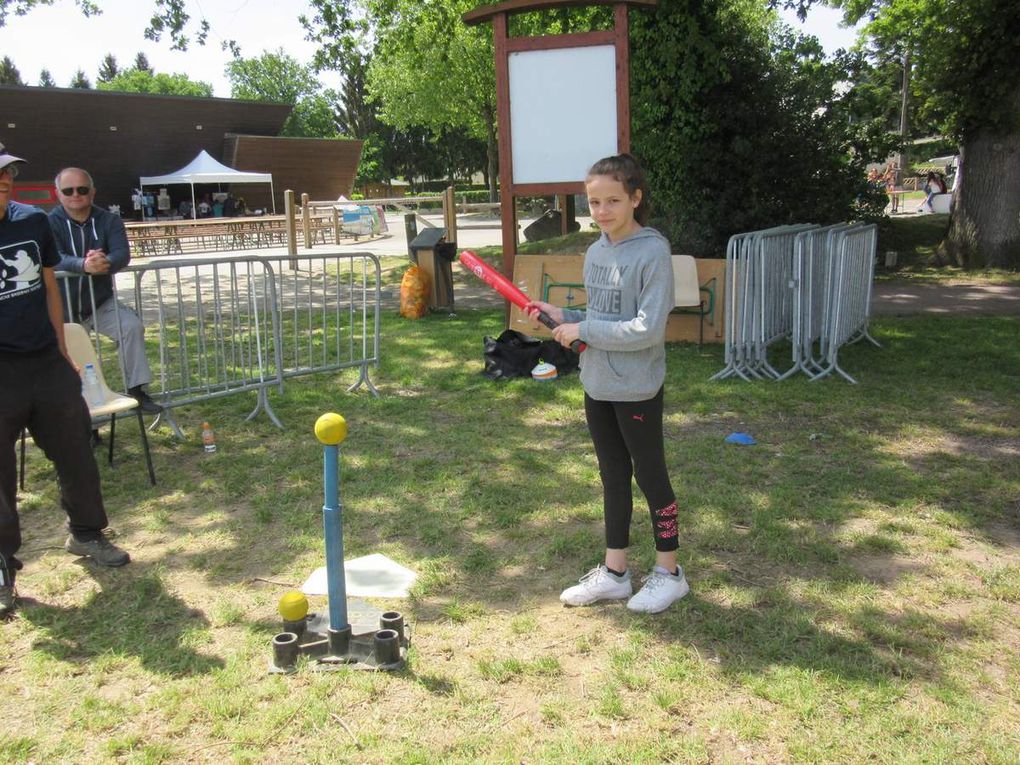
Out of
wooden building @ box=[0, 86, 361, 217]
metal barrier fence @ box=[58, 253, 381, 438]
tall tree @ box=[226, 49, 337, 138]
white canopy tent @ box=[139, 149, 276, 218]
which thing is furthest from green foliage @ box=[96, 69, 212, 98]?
metal barrier fence @ box=[58, 253, 381, 438]

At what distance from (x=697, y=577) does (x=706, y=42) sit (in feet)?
37.4

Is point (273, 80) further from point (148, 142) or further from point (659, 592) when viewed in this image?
point (659, 592)

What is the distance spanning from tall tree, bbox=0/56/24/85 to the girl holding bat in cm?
9492

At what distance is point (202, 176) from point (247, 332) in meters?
29.1

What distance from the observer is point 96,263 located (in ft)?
18.2

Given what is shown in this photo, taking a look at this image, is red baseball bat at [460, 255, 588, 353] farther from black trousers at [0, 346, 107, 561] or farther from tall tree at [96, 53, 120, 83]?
tall tree at [96, 53, 120, 83]

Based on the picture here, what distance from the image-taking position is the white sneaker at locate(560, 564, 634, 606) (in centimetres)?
373

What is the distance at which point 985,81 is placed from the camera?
13.4 metres

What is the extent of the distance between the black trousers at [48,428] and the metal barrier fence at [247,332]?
1.78 m

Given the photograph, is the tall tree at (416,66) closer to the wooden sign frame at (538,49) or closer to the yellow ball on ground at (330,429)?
the wooden sign frame at (538,49)

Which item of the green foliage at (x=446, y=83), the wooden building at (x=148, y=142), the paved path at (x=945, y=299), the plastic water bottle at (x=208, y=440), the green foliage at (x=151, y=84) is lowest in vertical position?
the plastic water bottle at (x=208, y=440)

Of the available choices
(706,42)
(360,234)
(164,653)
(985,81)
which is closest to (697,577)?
(164,653)

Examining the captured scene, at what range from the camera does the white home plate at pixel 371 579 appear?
3914 millimetres

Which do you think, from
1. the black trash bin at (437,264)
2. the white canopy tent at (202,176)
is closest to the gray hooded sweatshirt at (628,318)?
the black trash bin at (437,264)
